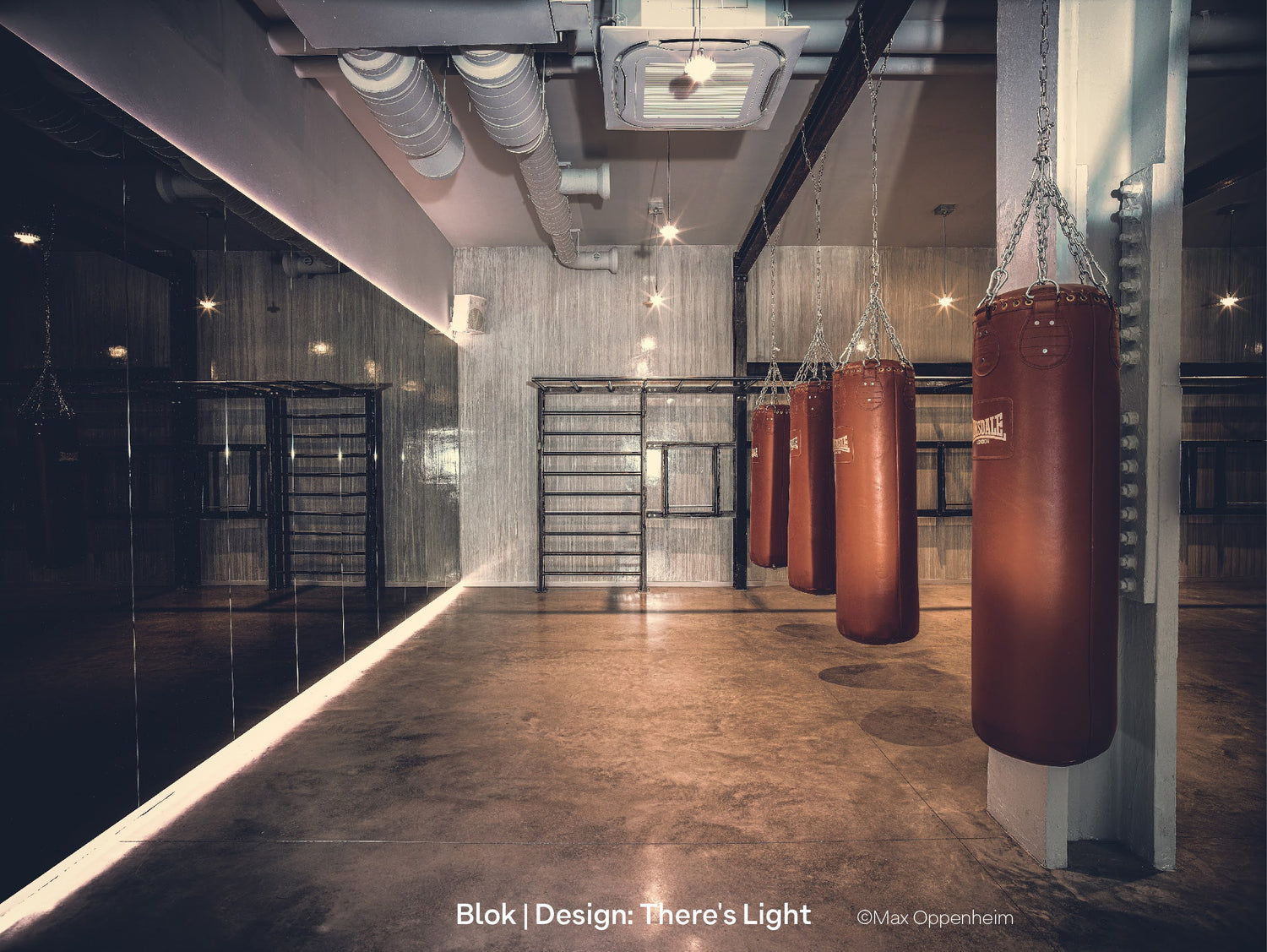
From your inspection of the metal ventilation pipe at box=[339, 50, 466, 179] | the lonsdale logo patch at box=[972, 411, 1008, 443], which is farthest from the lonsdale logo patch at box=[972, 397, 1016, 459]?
the metal ventilation pipe at box=[339, 50, 466, 179]

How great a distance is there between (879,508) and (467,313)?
5033 millimetres

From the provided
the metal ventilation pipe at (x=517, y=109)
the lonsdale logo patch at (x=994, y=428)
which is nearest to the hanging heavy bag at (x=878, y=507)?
the lonsdale logo patch at (x=994, y=428)

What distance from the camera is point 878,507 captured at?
225 centimetres

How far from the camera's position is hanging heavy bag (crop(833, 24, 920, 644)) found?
2.25m

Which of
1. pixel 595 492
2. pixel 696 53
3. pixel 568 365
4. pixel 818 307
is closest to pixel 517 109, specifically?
pixel 696 53

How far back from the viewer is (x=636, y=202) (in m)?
5.47

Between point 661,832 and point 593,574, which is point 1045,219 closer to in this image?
point 661,832

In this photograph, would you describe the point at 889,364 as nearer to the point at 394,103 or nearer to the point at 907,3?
the point at 907,3

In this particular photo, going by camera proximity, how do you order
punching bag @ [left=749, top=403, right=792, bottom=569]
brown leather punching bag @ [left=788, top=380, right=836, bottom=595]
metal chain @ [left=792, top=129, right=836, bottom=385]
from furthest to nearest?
punching bag @ [left=749, top=403, right=792, bottom=569]
metal chain @ [left=792, top=129, right=836, bottom=385]
brown leather punching bag @ [left=788, top=380, right=836, bottom=595]

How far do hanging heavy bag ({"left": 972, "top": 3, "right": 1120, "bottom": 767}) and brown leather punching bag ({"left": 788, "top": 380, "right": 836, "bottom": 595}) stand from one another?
4.26ft

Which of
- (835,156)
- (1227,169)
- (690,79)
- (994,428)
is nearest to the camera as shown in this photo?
(994,428)

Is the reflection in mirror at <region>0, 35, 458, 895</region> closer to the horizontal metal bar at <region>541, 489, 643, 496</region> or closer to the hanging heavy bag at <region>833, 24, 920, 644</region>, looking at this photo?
the hanging heavy bag at <region>833, 24, 920, 644</region>

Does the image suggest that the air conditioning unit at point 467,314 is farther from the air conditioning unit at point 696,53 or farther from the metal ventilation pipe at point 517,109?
the air conditioning unit at point 696,53

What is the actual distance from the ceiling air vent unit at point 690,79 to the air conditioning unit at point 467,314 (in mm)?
3546
